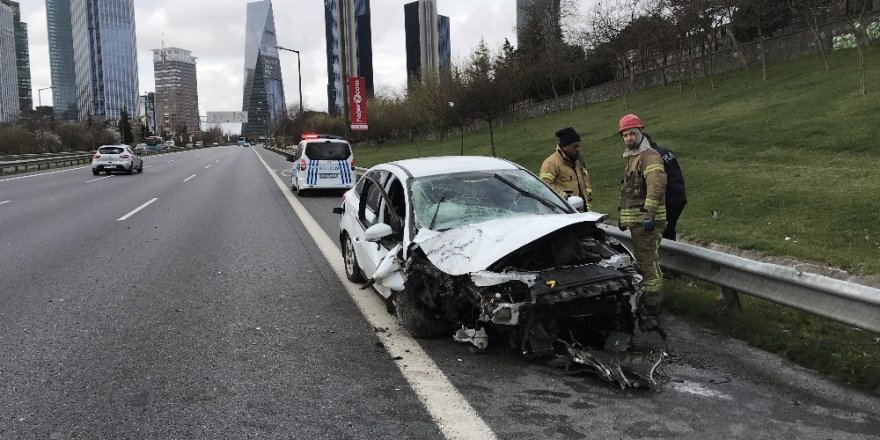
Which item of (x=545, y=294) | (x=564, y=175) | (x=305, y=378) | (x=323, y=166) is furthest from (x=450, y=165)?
(x=323, y=166)

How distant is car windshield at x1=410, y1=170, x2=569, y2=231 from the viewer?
→ 504 cm

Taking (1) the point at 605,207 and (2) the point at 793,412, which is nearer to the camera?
(2) the point at 793,412

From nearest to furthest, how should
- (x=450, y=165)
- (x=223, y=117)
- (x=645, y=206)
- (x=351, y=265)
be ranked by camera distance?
(x=645, y=206)
(x=450, y=165)
(x=351, y=265)
(x=223, y=117)

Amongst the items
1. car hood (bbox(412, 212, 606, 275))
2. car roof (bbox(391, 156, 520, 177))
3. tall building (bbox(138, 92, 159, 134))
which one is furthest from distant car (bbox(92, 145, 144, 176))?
tall building (bbox(138, 92, 159, 134))

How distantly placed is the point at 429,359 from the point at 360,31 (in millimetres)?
147604

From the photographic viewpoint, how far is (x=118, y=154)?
94.7 ft

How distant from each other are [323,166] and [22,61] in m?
125

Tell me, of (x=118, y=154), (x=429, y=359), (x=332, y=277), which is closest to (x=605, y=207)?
(x=332, y=277)

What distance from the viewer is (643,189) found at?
537 cm

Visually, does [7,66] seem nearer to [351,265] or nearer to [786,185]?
[351,265]

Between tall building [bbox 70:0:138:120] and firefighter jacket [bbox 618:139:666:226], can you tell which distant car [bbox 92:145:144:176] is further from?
tall building [bbox 70:0:138:120]

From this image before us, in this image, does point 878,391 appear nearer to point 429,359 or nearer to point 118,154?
point 429,359

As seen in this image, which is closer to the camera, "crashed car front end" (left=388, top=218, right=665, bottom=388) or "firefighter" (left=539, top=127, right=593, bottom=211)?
"crashed car front end" (left=388, top=218, right=665, bottom=388)

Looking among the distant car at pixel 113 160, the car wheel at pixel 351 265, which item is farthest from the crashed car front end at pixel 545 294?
the distant car at pixel 113 160
